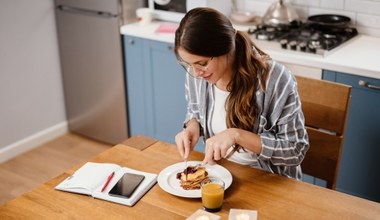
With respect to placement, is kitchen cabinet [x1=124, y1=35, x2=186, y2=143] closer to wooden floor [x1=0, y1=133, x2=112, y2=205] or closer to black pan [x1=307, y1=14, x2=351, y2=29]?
wooden floor [x1=0, y1=133, x2=112, y2=205]

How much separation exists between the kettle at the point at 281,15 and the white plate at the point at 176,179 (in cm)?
154

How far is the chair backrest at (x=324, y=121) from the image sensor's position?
6.31 ft

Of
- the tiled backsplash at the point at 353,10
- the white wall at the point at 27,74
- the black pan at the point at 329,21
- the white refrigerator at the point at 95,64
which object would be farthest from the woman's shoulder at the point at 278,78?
the white wall at the point at 27,74

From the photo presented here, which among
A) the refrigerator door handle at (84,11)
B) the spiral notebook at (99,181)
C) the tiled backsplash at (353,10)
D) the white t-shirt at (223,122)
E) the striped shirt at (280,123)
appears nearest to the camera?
the spiral notebook at (99,181)

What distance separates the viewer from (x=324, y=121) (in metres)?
1.97

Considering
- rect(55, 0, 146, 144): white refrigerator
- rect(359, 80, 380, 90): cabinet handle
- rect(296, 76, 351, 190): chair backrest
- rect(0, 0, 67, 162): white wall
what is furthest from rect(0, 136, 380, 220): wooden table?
rect(0, 0, 67, 162): white wall

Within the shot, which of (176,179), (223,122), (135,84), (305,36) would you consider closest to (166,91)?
(135,84)

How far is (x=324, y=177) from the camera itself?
6.55ft

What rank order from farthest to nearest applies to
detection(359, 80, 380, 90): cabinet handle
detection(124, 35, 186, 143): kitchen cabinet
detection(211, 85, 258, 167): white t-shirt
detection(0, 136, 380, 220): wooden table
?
detection(124, 35, 186, 143): kitchen cabinet
detection(359, 80, 380, 90): cabinet handle
detection(211, 85, 258, 167): white t-shirt
detection(0, 136, 380, 220): wooden table

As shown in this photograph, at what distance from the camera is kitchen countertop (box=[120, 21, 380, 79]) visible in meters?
2.53

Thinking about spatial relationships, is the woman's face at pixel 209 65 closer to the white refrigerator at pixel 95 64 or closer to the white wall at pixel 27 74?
the white refrigerator at pixel 95 64

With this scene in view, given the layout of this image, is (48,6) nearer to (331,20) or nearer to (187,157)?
(331,20)

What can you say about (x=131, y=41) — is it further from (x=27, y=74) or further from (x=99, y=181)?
(x=99, y=181)

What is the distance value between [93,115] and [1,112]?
2.02 ft
